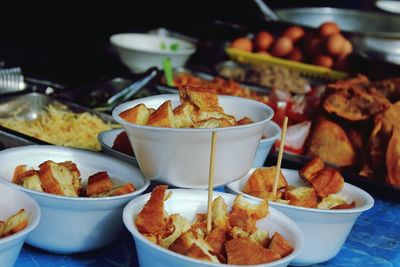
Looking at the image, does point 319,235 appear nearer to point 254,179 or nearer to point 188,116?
point 254,179


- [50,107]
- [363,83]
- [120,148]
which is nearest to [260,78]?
[363,83]

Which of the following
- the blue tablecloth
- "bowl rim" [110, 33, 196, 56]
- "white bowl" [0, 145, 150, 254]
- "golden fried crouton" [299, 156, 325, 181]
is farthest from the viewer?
"bowl rim" [110, 33, 196, 56]

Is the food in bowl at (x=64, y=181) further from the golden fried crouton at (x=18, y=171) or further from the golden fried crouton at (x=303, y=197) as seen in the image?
the golden fried crouton at (x=303, y=197)

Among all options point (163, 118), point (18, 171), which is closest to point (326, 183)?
point (163, 118)

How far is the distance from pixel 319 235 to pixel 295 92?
2.01 meters

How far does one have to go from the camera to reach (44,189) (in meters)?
1.69

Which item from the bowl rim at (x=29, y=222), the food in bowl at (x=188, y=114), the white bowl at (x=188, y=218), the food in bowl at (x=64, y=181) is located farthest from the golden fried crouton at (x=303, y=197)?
the bowl rim at (x=29, y=222)

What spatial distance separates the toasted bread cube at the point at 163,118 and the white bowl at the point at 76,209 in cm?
21

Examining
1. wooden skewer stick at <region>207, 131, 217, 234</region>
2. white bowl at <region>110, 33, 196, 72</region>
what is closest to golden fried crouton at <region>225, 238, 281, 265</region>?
wooden skewer stick at <region>207, 131, 217, 234</region>

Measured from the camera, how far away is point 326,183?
2002 mm

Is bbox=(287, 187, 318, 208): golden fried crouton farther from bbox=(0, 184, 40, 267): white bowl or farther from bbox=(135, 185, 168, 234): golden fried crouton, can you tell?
bbox=(0, 184, 40, 267): white bowl

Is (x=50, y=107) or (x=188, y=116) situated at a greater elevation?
(x=188, y=116)

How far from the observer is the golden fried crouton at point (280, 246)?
1555mm

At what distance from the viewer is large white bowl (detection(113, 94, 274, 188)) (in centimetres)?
164
